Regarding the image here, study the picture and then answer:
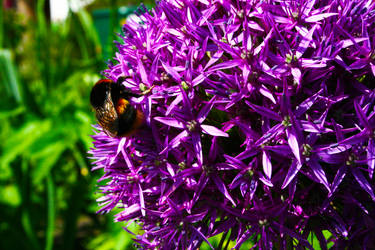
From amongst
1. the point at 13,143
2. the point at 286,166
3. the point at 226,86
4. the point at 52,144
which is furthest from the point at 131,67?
the point at 13,143

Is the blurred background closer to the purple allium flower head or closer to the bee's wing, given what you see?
the bee's wing

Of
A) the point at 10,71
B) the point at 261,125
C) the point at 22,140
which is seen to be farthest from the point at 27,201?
the point at 261,125

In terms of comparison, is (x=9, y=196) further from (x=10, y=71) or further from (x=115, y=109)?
(x=115, y=109)

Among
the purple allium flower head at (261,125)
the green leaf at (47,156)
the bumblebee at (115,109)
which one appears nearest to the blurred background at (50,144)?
the green leaf at (47,156)

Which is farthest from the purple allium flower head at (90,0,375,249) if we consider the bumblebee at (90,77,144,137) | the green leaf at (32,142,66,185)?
the green leaf at (32,142,66,185)

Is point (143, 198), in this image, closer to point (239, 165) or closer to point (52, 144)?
point (239, 165)

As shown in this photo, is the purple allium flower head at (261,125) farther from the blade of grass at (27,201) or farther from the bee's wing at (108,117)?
the blade of grass at (27,201)
